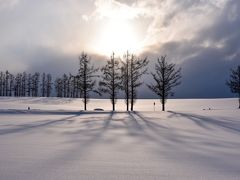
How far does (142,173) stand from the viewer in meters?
6.41

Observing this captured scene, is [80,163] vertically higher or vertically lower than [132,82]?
lower

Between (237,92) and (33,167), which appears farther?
(237,92)

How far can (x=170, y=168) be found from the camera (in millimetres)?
6949

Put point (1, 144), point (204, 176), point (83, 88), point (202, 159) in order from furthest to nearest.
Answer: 1. point (83, 88)
2. point (1, 144)
3. point (202, 159)
4. point (204, 176)

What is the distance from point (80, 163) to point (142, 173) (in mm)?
1526

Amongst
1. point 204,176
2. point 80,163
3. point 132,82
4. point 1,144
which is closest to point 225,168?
point 204,176

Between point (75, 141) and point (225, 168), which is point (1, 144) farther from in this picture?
point (225, 168)

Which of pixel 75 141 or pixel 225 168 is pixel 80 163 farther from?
pixel 75 141

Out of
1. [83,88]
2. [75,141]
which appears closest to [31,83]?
[83,88]

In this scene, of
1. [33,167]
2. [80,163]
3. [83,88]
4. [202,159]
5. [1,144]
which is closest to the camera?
[33,167]

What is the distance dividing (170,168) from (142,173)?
82 cm

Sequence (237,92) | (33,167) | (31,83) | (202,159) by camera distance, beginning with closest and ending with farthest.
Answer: (33,167), (202,159), (237,92), (31,83)

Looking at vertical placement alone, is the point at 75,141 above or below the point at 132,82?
below

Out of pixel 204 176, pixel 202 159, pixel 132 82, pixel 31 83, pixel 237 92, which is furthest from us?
pixel 31 83
